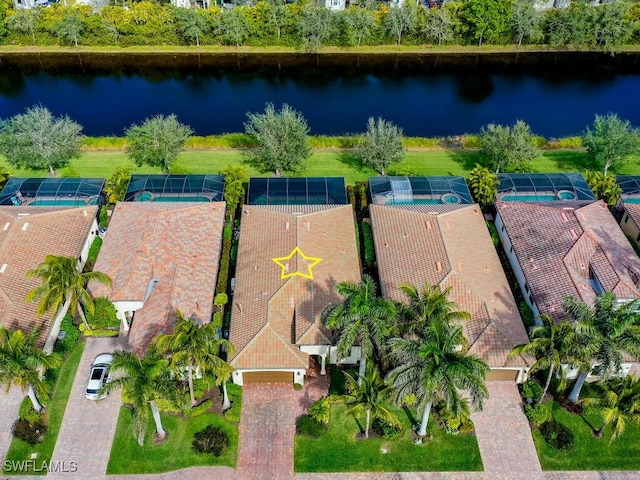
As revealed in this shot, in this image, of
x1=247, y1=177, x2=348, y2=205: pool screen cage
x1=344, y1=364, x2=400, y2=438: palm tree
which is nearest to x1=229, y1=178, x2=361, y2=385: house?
x1=247, y1=177, x2=348, y2=205: pool screen cage

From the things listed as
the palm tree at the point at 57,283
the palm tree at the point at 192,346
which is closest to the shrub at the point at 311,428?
the palm tree at the point at 192,346

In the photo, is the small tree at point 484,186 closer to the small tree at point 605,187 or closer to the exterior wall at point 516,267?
the exterior wall at point 516,267

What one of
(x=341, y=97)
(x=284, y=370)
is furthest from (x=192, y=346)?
(x=341, y=97)

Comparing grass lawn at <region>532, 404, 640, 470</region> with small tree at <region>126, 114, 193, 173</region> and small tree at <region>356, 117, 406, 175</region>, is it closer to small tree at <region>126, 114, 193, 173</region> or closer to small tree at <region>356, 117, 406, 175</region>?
small tree at <region>356, 117, 406, 175</region>

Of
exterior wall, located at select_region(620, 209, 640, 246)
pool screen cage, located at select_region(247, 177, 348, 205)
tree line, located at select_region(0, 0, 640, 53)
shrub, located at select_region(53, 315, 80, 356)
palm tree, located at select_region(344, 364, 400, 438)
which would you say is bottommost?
palm tree, located at select_region(344, 364, 400, 438)

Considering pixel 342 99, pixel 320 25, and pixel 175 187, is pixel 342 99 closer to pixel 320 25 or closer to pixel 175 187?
pixel 320 25

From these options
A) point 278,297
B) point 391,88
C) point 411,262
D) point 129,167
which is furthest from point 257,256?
point 391,88

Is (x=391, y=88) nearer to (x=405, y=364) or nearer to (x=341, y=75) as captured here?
(x=341, y=75)
